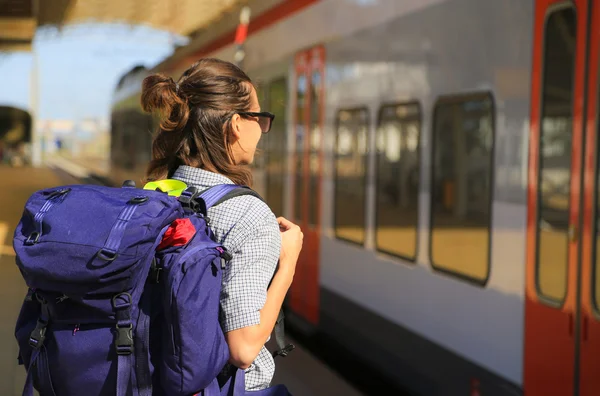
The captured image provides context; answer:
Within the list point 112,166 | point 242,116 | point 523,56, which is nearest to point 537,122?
point 523,56

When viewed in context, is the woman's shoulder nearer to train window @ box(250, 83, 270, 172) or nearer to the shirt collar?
the shirt collar

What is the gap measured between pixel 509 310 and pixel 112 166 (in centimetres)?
2128

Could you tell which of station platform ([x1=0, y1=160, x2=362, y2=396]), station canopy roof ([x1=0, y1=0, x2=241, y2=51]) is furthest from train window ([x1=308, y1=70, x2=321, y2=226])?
station canopy roof ([x1=0, y1=0, x2=241, y2=51])

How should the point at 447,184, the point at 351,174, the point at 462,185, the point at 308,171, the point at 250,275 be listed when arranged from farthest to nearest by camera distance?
1. the point at 308,171
2. the point at 351,174
3. the point at 447,184
4. the point at 462,185
5. the point at 250,275

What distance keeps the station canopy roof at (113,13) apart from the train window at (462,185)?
57.7 feet

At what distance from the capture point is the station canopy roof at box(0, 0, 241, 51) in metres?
25.4

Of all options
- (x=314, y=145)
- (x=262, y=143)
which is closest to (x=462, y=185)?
(x=314, y=145)

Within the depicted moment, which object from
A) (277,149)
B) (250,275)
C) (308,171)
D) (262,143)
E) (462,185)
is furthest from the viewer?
(262,143)

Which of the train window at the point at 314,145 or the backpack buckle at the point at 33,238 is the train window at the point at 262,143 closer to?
the train window at the point at 314,145

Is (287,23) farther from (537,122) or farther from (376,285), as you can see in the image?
(537,122)

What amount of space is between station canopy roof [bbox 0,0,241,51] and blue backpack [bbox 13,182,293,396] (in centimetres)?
2103

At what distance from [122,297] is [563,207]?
260 centimetres

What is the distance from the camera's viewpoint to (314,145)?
8.11 meters

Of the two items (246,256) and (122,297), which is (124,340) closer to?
(122,297)
